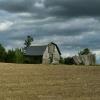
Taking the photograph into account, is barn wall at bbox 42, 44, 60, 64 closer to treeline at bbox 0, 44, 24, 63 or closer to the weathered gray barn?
the weathered gray barn

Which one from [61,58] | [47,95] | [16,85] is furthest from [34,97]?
[61,58]

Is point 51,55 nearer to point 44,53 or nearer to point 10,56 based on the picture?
point 44,53

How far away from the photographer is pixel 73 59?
8531 centimetres

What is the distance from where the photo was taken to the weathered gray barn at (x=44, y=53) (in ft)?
319

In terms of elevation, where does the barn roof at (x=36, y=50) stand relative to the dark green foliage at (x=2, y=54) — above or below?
above

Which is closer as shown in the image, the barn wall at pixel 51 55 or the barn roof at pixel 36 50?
the barn wall at pixel 51 55

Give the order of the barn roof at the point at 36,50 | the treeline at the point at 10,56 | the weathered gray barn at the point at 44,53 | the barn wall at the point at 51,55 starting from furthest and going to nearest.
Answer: the barn roof at the point at 36,50
the barn wall at the point at 51,55
the weathered gray barn at the point at 44,53
the treeline at the point at 10,56

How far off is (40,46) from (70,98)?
84.5 metres

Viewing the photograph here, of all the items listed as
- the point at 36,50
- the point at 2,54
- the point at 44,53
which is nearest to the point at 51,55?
the point at 44,53

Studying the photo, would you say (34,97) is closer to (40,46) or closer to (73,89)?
(73,89)

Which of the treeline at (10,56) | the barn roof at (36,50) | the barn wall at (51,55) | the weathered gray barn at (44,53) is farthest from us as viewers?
the barn roof at (36,50)

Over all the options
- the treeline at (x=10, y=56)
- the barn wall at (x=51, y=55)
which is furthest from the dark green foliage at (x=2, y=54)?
the barn wall at (x=51, y=55)

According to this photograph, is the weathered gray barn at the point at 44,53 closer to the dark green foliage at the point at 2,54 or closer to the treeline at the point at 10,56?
the dark green foliage at the point at 2,54

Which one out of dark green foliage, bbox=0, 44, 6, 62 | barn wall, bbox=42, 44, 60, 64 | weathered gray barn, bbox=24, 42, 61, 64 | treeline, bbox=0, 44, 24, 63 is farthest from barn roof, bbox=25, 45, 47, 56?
treeline, bbox=0, 44, 24, 63
